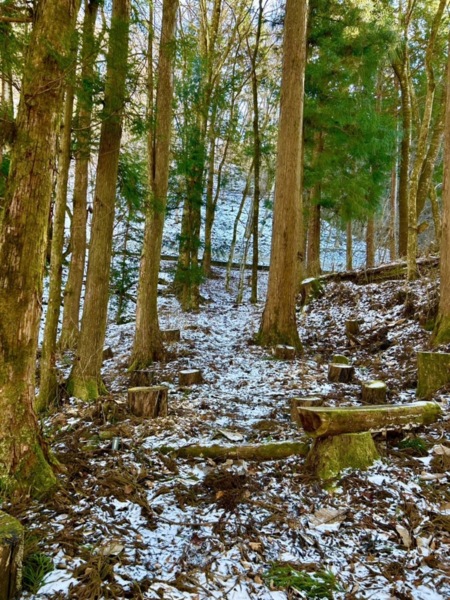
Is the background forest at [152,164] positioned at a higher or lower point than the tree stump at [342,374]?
higher

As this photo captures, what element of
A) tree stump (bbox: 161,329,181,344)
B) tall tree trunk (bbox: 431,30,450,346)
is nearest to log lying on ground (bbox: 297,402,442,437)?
tall tree trunk (bbox: 431,30,450,346)

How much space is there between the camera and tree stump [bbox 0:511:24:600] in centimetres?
196

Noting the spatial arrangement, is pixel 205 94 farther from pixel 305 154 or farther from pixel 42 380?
pixel 42 380

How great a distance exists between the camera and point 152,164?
7.31 m

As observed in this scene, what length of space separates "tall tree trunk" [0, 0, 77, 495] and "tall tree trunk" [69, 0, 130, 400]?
2.34m

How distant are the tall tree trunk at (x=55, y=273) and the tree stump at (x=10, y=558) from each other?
315cm

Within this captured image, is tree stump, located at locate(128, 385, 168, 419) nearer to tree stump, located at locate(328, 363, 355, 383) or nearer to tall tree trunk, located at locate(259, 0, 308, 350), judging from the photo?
tree stump, located at locate(328, 363, 355, 383)

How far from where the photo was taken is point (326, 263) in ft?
90.0

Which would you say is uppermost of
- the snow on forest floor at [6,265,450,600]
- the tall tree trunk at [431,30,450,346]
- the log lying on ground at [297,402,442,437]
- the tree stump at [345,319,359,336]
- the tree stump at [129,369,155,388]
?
the tall tree trunk at [431,30,450,346]

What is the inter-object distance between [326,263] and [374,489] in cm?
2523

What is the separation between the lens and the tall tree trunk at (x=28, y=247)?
292 cm

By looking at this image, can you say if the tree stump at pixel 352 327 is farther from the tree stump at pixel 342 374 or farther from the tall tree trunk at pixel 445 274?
the tree stump at pixel 342 374

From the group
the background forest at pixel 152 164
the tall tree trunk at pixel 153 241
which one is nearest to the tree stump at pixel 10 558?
the background forest at pixel 152 164

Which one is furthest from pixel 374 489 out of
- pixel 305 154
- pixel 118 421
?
pixel 305 154
